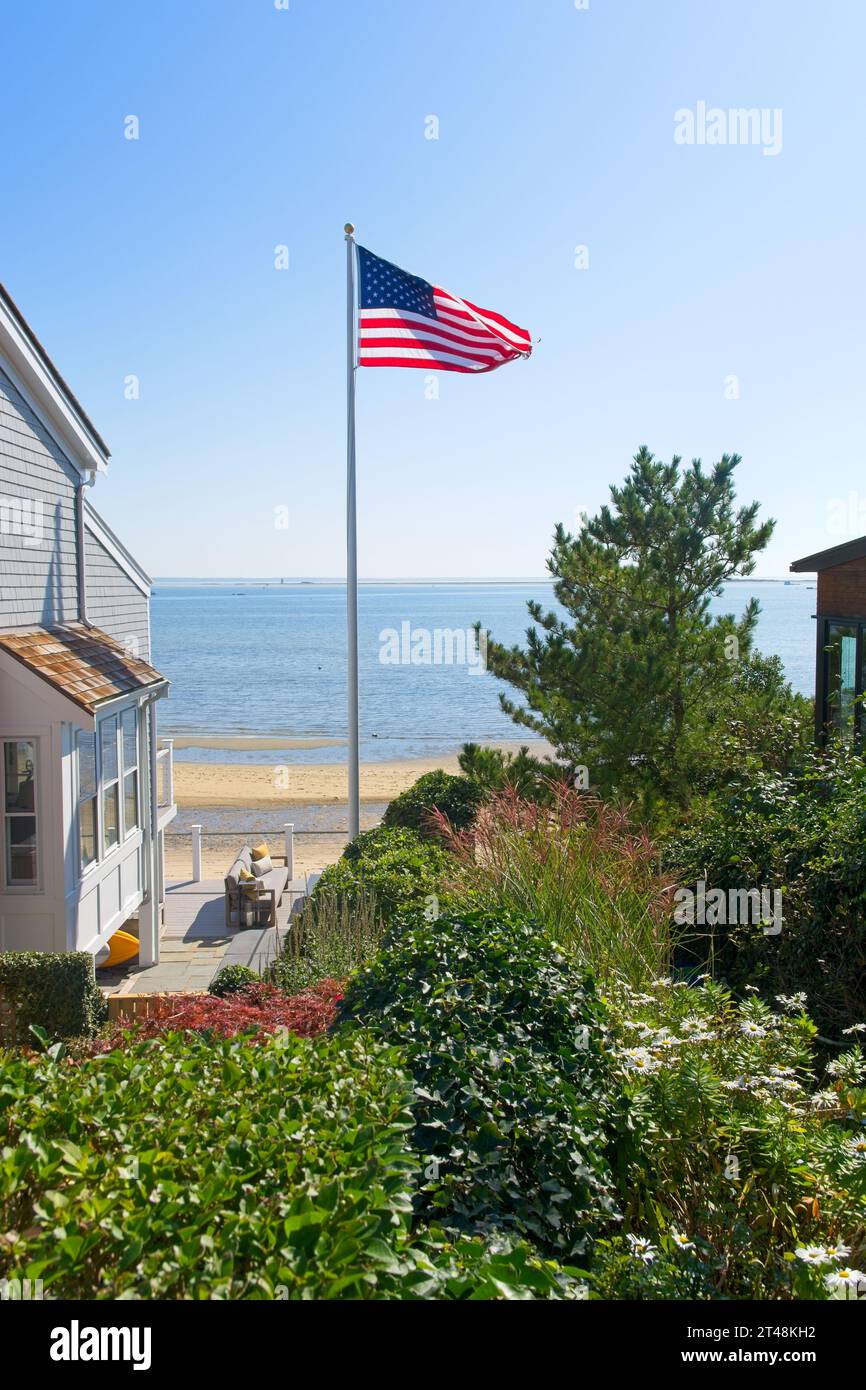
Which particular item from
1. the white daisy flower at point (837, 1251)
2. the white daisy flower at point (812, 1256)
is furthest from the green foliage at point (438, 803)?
the white daisy flower at point (812, 1256)

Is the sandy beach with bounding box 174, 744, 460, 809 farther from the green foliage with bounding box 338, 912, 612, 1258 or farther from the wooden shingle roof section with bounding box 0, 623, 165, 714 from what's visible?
the green foliage with bounding box 338, 912, 612, 1258

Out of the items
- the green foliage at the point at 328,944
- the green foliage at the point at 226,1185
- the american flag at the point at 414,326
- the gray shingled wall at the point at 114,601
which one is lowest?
the green foliage at the point at 328,944

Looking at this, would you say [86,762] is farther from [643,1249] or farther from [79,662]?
[643,1249]

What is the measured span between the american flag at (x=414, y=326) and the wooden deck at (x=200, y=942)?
716 cm

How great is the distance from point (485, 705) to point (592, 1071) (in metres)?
60.7

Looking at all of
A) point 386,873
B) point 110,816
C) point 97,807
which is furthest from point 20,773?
point 386,873

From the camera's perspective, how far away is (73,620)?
12.4 m

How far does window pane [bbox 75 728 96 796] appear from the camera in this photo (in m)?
10.3

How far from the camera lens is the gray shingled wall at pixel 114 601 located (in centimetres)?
1319

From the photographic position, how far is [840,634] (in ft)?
41.6

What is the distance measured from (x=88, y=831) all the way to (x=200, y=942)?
5.16m

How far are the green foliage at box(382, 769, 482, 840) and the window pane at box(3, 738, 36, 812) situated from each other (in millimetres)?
4991

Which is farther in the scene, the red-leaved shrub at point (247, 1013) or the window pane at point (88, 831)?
the window pane at point (88, 831)

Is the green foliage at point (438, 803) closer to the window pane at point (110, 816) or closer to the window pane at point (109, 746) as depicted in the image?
the window pane at point (110, 816)
